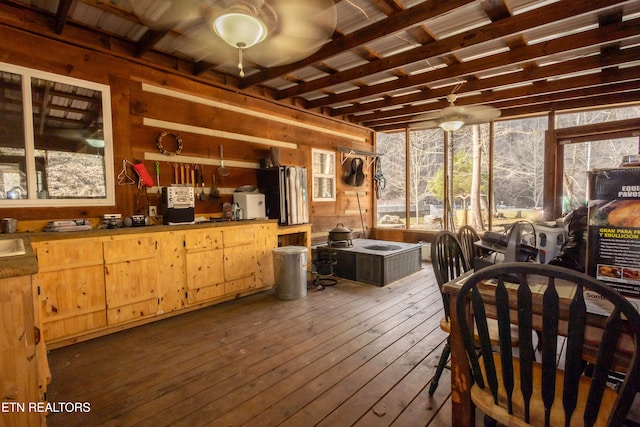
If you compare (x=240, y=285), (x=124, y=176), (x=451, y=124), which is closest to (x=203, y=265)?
(x=240, y=285)

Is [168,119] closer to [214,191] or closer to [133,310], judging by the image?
[214,191]

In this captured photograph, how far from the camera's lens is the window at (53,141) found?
2.68 metres

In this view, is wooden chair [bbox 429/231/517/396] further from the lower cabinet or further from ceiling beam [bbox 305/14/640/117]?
ceiling beam [bbox 305/14/640/117]

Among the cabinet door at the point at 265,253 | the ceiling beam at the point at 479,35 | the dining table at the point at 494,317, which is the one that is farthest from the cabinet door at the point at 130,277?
the ceiling beam at the point at 479,35

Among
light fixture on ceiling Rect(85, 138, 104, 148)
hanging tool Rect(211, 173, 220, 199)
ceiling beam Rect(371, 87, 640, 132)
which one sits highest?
ceiling beam Rect(371, 87, 640, 132)

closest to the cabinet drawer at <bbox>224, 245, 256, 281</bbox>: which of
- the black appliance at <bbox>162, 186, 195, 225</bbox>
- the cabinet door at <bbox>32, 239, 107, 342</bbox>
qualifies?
the black appliance at <bbox>162, 186, 195, 225</bbox>

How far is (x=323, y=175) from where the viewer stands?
19.1 feet

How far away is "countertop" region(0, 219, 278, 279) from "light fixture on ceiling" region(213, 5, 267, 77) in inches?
62.9

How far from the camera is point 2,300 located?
49.2 inches

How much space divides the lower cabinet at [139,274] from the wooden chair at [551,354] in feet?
8.37

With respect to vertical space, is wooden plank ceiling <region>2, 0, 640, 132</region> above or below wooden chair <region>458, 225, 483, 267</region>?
above

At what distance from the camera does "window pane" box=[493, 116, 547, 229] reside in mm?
9836

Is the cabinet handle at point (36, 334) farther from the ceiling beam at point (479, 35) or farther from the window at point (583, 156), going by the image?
the window at point (583, 156)

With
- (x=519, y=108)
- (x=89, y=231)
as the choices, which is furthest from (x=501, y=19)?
(x=89, y=231)
